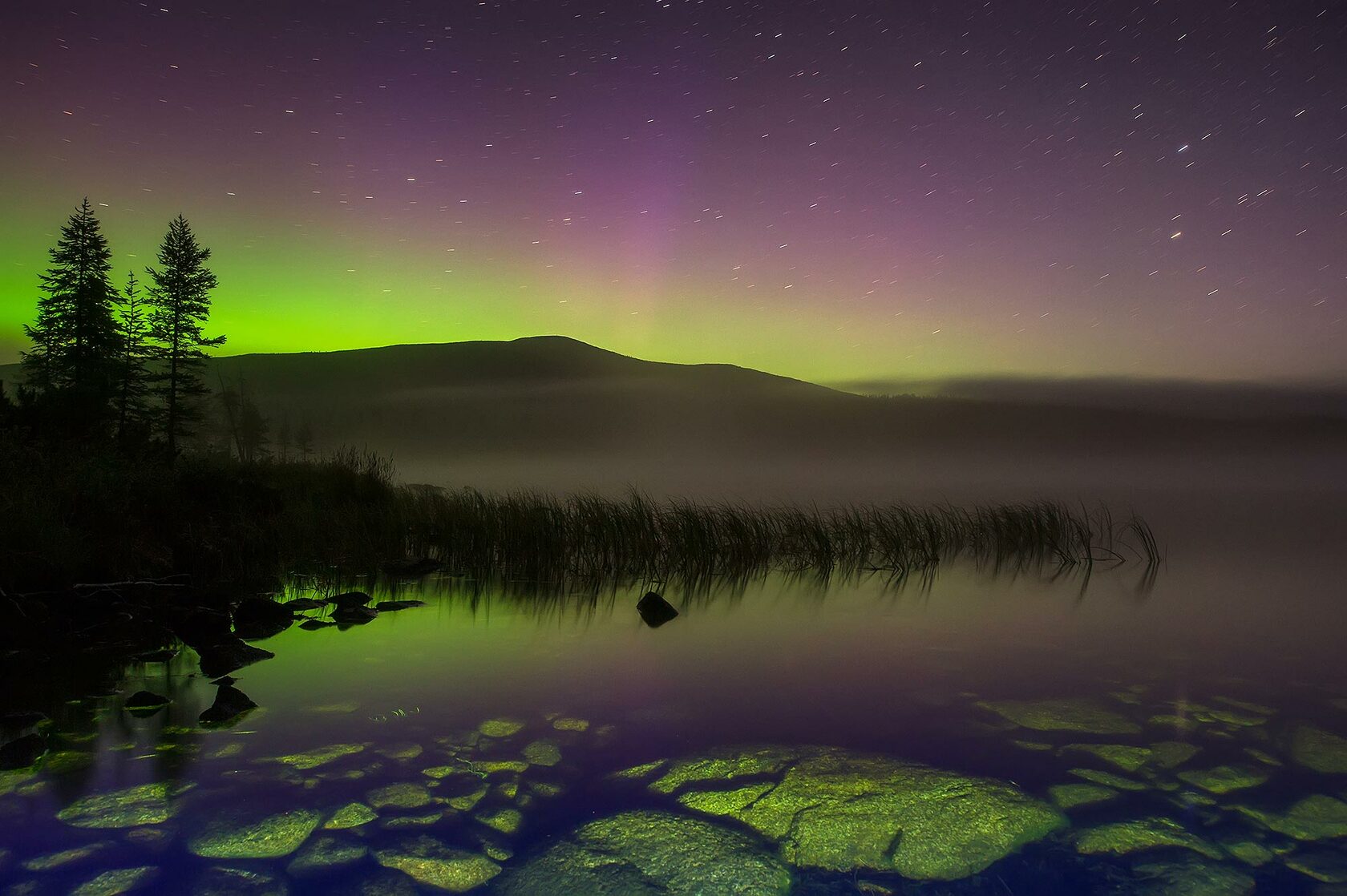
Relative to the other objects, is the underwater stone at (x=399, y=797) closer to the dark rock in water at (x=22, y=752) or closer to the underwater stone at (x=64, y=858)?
the underwater stone at (x=64, y=858)

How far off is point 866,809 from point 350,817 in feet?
12.0

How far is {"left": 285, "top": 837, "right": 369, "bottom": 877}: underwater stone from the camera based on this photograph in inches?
198

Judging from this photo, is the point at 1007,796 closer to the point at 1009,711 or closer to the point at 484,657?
the point at 1009,711

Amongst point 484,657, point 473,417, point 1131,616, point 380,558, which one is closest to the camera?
point 484,657

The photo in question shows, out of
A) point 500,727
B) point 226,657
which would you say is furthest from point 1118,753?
point 226,657

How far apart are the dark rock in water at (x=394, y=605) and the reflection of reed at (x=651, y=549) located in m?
1.68

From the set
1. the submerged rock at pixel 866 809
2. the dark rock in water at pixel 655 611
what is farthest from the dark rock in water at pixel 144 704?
the dark rock in water at pixel 655 611

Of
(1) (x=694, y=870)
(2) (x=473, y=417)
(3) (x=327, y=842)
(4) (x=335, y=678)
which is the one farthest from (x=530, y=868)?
(2) (x=473, y=417)

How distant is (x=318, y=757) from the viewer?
22.2ft

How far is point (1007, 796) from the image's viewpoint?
630 cm

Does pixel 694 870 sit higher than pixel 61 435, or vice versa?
pixel 61 435

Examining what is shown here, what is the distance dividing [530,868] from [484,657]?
544 cm

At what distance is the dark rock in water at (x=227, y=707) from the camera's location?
738 cm

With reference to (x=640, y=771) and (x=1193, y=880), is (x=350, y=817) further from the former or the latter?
(x=1193, y=880)
